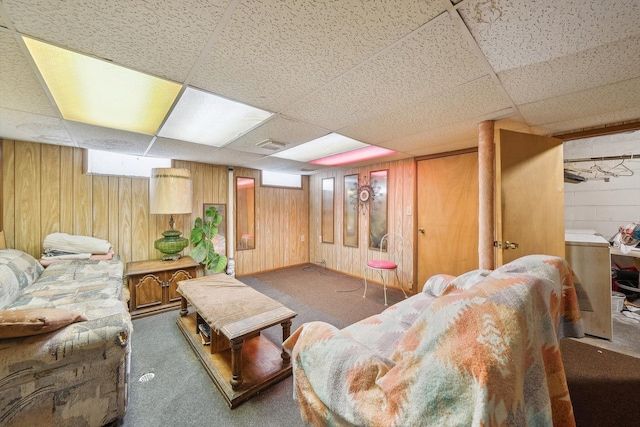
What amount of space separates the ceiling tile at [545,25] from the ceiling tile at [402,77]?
0.30ft

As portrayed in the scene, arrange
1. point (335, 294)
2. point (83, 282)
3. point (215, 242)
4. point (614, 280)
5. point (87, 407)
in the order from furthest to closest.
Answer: point (215, 242) < point (335, 294) < point (614, 280) < point (83, 282) < point (87, 407)

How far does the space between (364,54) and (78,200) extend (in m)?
3.92

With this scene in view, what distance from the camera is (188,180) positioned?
10.6 feet

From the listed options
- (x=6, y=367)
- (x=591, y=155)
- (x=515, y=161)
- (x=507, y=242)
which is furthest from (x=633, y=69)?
(x=6, y=367)

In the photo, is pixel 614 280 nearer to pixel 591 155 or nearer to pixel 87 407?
pixel 591 155

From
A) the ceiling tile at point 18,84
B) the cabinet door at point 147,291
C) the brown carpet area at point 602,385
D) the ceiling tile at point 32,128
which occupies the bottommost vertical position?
the brown carpet area at point 602,385

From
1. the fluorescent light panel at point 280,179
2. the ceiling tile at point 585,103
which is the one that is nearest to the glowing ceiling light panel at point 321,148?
the fluorescent light panel at point 280,179

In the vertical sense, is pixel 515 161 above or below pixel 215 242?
above

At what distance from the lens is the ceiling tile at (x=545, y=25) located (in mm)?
907

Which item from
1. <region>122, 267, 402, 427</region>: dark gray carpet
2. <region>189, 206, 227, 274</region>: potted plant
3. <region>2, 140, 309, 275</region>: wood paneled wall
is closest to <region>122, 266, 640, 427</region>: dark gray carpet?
<region>122, 267, 402, 427</region>: dark gray carpet

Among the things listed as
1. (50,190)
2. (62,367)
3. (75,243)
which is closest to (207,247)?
(75,243)

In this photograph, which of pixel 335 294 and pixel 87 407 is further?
pixel 335 294

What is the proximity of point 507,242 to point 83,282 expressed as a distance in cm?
393

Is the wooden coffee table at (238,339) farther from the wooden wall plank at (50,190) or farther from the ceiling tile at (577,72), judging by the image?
the ceiling tile at (577,72)
